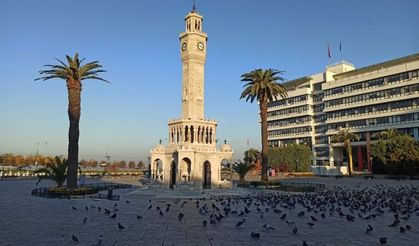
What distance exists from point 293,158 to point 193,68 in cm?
5244

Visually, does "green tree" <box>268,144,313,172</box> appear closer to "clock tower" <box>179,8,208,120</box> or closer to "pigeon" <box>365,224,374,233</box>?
"clock tower" <box>179,8,208,120</box>

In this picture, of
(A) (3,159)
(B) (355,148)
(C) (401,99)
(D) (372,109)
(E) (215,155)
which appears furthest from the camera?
(A) (3,159)

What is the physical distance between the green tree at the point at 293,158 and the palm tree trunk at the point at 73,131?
64.4 meters

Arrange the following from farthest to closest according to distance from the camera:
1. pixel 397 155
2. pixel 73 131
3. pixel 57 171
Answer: pixel 397 155
pixel 57 171
pixel 73 131

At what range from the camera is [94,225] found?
17.9m

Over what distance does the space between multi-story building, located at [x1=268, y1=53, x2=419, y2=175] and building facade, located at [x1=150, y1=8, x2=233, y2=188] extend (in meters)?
50.0

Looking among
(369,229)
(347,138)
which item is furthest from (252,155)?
(369,229)

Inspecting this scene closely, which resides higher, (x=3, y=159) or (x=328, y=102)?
(x=328, y=102)

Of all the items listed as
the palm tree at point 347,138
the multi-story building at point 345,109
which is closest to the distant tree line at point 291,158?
the multi-story building at point 345,109

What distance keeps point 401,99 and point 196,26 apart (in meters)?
55.0

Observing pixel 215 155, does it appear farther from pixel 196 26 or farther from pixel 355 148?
pixel 355 148

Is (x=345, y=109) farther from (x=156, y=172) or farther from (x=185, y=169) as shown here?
(x=156, y=172)

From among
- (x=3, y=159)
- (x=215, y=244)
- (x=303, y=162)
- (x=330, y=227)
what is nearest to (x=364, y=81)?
(x=303, y=162)

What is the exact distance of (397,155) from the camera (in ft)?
208
